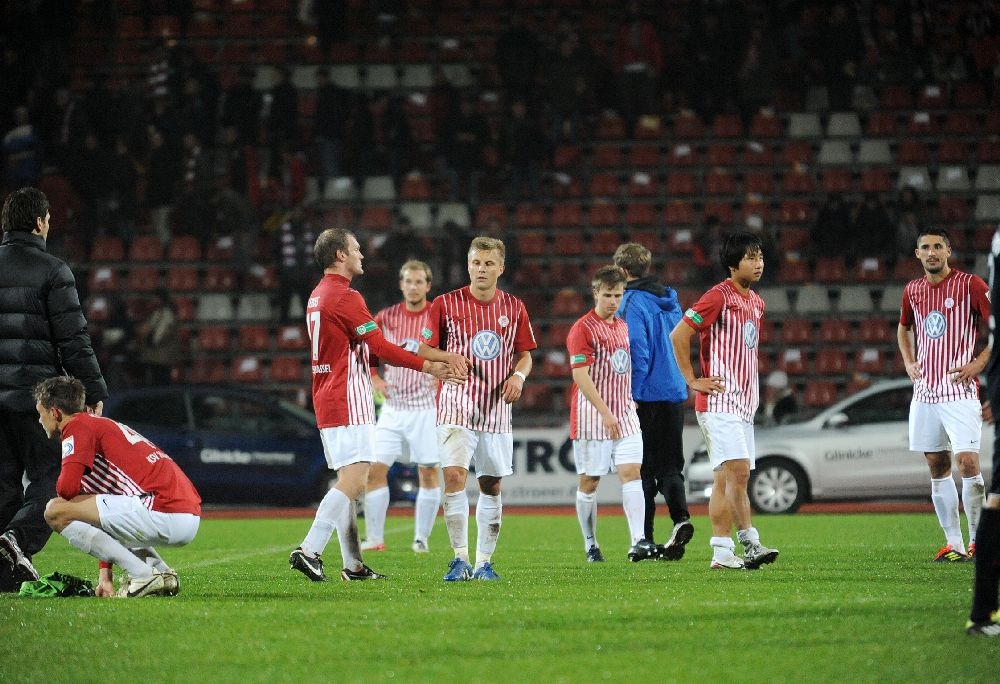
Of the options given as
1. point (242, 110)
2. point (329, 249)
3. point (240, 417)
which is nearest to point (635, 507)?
point (329, 249)

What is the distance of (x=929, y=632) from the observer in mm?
5758

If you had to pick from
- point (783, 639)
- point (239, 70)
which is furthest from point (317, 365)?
point (239, 70)

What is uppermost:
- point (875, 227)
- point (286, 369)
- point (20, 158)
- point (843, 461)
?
point (20, 158)

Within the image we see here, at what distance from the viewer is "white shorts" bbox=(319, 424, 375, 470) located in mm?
8156

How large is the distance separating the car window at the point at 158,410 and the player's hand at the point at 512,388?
10970 millimetres

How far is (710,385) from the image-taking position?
29.0 ft

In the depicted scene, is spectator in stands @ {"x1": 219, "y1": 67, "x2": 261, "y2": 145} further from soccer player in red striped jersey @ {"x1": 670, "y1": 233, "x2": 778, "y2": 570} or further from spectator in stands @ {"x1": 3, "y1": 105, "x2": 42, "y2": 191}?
soccer player in red striped jersey @ {"x1": 670, "y1": 233, "x2": 778, "y2": 570}

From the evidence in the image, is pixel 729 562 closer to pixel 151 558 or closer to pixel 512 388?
pixel 512 388

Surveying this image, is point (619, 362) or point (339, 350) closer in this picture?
point (339, 350)

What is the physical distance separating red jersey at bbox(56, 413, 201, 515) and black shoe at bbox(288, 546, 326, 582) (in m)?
0.67

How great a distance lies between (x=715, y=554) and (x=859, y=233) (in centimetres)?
1466

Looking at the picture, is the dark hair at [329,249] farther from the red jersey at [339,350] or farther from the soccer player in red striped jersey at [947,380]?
the soccer player in red striped jersey at [947,380]

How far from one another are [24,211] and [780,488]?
11.1 meters

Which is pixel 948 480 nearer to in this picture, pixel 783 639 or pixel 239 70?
pixel 783 639
